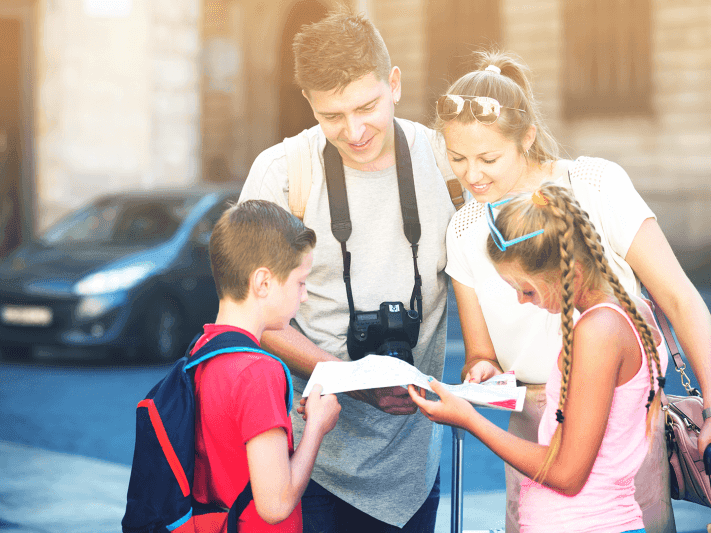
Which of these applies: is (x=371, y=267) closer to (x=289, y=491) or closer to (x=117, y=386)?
(x=289, y=491)

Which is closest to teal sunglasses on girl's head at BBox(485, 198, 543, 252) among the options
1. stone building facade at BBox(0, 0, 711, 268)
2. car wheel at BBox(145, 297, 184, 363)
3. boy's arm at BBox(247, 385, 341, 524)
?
boy's arm at BBox(247, 385, 341, 524)

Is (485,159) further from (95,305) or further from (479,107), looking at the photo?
(95,305)

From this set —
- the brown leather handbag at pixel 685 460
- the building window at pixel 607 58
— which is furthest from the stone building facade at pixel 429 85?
the brown leather handbag at pixel 685 460

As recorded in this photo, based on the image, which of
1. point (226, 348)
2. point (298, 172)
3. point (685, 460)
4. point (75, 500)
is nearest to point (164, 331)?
point (75, 500)

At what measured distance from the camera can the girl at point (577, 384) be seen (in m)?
1.91

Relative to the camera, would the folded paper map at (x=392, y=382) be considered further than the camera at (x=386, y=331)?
No

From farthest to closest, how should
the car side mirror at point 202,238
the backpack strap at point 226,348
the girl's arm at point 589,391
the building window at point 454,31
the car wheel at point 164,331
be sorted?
1. the building window at point 454,31
2. the car side mirror at point 202,238
3. the car wheel at point 164,331
4. the backpack strap at point 226,348
5. the girl's arm at point 589,391

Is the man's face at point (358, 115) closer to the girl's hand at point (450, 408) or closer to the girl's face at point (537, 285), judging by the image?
the girl's face at point (537, 285)

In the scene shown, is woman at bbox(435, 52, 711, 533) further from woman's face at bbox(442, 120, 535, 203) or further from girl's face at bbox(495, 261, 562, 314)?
girl's face at bbox(495, 261, 562, 314)

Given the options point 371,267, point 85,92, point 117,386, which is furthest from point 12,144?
point 371,267

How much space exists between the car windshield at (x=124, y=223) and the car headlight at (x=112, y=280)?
0.40 meters

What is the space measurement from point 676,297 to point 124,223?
6.74 m

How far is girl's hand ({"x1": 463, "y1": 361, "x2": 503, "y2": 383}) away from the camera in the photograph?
2.46 m

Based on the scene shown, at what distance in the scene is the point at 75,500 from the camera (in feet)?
15.5
